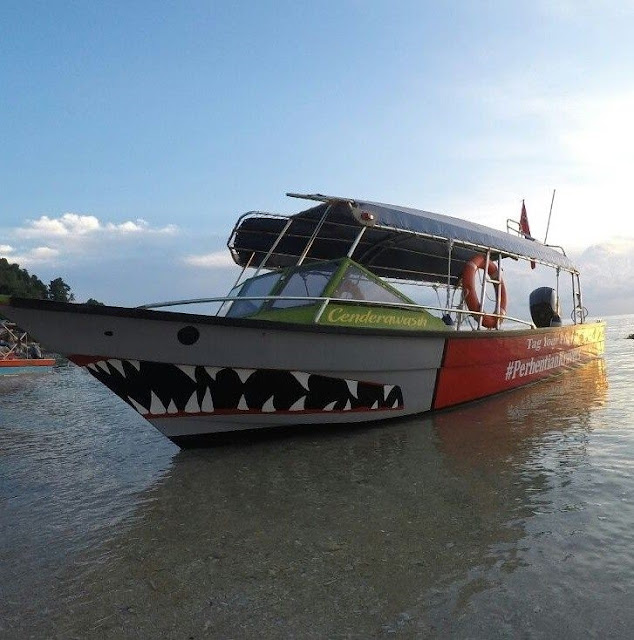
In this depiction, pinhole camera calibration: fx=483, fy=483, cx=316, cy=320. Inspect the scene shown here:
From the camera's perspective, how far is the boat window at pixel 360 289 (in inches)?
225

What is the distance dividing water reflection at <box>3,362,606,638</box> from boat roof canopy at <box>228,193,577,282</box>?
118 inches

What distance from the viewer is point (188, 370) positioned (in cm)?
463

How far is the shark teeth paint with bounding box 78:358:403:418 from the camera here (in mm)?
4598

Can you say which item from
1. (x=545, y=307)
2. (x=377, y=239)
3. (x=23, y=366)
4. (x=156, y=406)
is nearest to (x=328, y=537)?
(x=156, y=406)

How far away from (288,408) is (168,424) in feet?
4.01

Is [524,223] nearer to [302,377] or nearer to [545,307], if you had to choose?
[545,307]

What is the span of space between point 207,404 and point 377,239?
14.7 feet

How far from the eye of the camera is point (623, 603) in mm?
1987

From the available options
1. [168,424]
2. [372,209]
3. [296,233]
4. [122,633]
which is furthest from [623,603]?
[296,233]

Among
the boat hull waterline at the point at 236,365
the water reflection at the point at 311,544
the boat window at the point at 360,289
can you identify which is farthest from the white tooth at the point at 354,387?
the boat window at the point at 360,289

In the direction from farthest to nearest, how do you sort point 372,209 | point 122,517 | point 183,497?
point 372,209
point 183,497
point 122,517

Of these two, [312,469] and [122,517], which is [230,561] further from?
[312,469]

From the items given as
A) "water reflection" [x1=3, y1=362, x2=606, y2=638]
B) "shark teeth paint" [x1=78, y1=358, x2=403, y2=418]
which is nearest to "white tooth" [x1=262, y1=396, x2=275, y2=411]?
"shark teeth paint" [x1=78, y1=358, x2=403, y2=418]

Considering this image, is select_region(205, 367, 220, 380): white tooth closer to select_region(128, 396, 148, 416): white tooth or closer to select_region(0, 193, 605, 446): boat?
select_region(0, 193, 605, 446): boat
